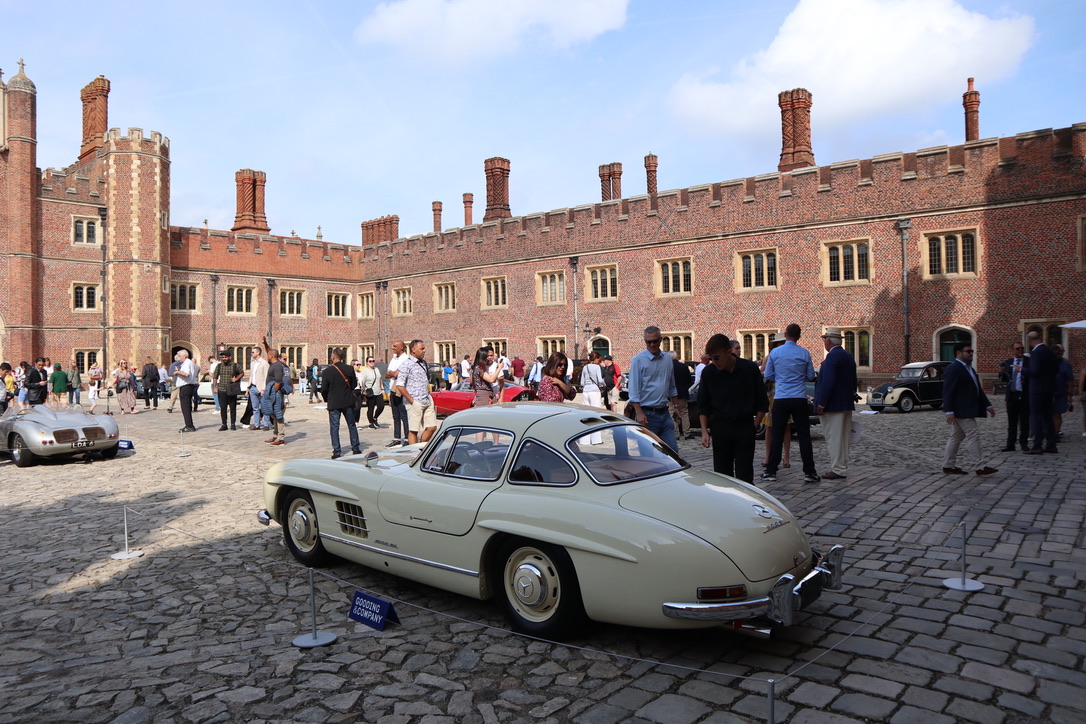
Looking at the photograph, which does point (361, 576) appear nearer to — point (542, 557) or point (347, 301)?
point (542, 557)

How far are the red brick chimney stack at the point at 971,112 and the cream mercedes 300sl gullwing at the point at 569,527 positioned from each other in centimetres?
3118

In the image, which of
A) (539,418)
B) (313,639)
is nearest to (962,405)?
(539,418)

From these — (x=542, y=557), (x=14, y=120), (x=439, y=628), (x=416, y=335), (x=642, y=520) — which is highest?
(x=14, y=120)

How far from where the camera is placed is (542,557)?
4.00 meters

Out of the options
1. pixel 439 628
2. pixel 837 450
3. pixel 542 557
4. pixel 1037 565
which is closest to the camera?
pixel 542 557

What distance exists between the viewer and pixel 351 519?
16.4ft

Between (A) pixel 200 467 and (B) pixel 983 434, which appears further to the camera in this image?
(B) pixel 983 434

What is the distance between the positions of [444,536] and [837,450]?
5967 millimetres

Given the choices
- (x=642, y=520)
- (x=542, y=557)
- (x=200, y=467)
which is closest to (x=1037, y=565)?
(x=642, y=520)

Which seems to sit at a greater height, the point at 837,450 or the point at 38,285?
the point at 38,285

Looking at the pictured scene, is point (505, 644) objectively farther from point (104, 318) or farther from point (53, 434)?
point (104, 318)

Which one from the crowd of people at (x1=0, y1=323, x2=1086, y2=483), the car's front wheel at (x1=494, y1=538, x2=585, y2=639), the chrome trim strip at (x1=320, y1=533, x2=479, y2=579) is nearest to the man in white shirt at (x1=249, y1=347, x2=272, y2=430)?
the crowd of people at (x1=0, y1=323, x2=1086, y2=483)

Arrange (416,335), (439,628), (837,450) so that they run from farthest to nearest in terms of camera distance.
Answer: (416,335), (837,450), (439,628)

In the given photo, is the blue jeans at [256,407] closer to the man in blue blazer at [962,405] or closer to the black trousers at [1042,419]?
the man in blue blazer at [962,405]
